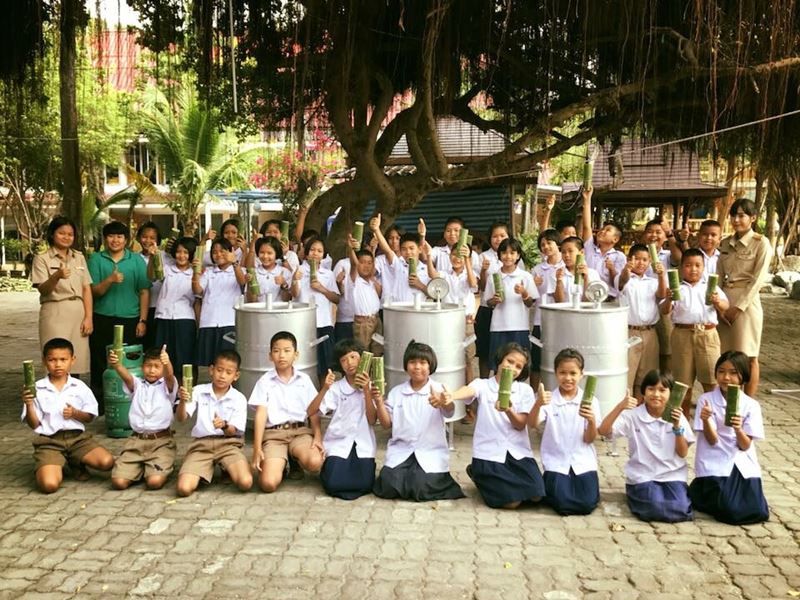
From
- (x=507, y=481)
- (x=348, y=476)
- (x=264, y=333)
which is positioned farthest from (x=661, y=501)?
A: (x=264, y=333)

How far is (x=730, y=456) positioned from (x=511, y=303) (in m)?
2.06

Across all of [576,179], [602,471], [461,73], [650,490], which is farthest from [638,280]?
[576,179]

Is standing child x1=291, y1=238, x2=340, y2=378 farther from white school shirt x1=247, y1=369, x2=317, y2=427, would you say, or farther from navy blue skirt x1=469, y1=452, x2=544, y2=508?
navy blue skirt x1=469, y1=452, x2=544, y2=508

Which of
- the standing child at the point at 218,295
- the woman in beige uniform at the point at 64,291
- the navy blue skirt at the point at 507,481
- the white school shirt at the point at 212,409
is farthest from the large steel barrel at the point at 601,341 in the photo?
the woman in beige uniform at the point at 64,291

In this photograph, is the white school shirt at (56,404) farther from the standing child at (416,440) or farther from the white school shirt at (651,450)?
the white school shirt at (651,450)

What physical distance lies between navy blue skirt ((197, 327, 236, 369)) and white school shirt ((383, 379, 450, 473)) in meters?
2.00

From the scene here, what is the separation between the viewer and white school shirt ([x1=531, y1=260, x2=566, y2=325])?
568 centimetres

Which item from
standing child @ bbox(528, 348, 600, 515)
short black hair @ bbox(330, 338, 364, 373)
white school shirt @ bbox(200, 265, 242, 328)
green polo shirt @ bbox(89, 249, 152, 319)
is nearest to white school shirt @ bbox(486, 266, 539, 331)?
standing child @ bbox(528, 348, 600, 515)

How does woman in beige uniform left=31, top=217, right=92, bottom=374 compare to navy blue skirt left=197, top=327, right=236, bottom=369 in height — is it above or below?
above

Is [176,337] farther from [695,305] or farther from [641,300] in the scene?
[695,305]

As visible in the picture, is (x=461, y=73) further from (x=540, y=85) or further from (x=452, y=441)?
(x=452, y=441)

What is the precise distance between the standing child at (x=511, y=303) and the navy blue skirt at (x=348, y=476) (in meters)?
1.59

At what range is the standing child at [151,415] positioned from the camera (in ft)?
14.8

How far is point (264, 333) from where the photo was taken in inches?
205
